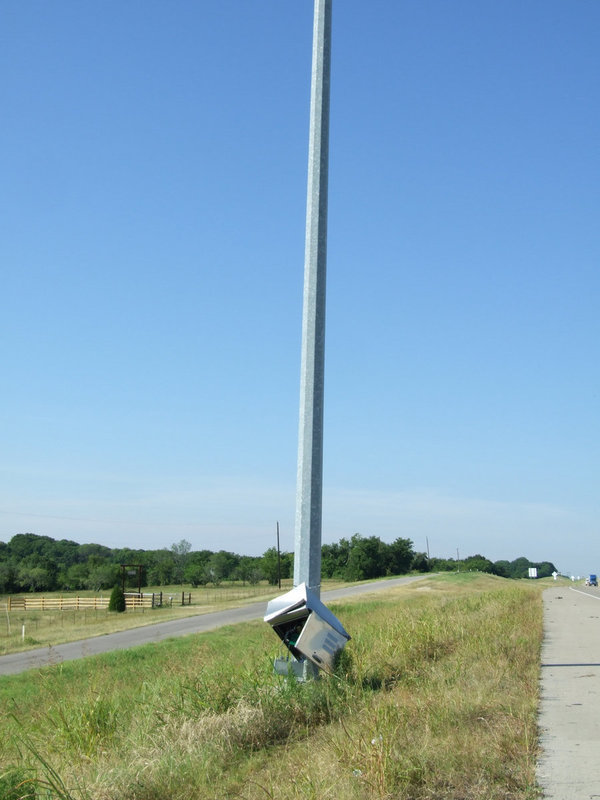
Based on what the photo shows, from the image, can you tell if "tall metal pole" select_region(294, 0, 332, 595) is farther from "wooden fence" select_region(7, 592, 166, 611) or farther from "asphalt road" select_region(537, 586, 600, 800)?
"wooden fence" select_region(7, 592, 166, 611)

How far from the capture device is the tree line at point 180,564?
126m

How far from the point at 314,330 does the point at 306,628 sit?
10.1 ft

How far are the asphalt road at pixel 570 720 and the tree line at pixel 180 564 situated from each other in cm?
10161

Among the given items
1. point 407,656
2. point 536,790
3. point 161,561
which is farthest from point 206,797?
point 161,561

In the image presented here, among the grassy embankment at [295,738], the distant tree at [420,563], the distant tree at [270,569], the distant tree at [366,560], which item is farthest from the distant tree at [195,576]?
the grassy embankment at [295,738]

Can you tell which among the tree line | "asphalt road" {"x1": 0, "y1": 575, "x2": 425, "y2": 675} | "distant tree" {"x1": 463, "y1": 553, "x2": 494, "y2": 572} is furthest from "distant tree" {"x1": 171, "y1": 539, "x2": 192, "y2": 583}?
"asphalt road" {"x1": 0, "y1": 575, "x2": 425, "y2": 675}

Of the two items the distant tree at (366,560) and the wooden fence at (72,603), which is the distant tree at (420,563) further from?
the wooden fence at (72,603)

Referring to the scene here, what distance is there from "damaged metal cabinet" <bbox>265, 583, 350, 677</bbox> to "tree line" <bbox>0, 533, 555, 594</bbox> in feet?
Answer: 351

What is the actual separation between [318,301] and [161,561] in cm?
15789

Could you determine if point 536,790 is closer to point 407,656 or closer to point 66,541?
point 407,656

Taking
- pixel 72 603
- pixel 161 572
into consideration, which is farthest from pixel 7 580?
pixel 161 572

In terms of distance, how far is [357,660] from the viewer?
871 centimetres

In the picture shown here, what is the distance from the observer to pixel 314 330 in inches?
338

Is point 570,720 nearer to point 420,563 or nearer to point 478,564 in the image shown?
point 420,563
